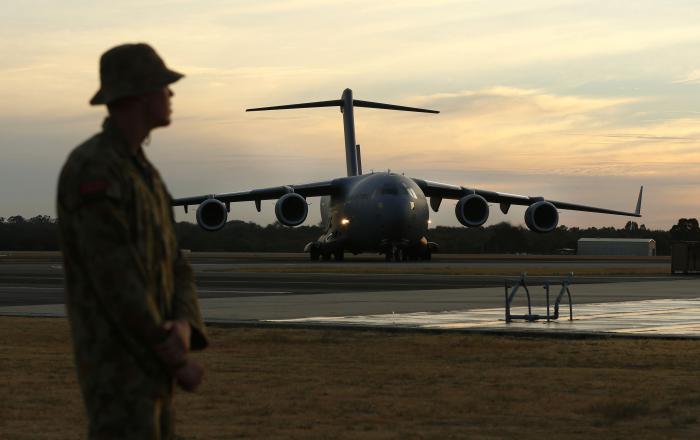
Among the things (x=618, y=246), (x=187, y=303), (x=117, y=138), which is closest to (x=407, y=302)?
(x=187, y=303)

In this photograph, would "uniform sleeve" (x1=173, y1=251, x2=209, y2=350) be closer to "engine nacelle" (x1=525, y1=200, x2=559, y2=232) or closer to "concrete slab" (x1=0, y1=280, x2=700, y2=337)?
"concrete slab" (x1=0, y1=280, x2=700, y2=337)

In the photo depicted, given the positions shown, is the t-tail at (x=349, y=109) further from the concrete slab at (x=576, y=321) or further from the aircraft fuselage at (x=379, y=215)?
the concrete slab at (x=576, y=321)

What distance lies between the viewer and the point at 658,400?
9.91 metres

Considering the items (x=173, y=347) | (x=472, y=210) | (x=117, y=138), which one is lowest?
(x=472, y=210)

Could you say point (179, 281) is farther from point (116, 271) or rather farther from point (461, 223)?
point (461, 223)

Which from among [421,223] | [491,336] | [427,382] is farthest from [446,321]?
[421,223]

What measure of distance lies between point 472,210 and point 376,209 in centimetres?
678

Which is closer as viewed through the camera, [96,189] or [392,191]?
[96,189]

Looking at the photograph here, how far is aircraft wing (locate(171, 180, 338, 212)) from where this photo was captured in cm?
5622

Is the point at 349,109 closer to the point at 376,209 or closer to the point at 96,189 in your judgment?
→ the point at 376,209

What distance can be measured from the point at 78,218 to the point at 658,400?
7073 mm

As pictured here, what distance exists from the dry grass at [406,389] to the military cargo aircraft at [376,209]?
35682mm

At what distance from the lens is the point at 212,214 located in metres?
55.3

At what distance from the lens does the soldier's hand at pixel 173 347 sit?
3801 millimetres
